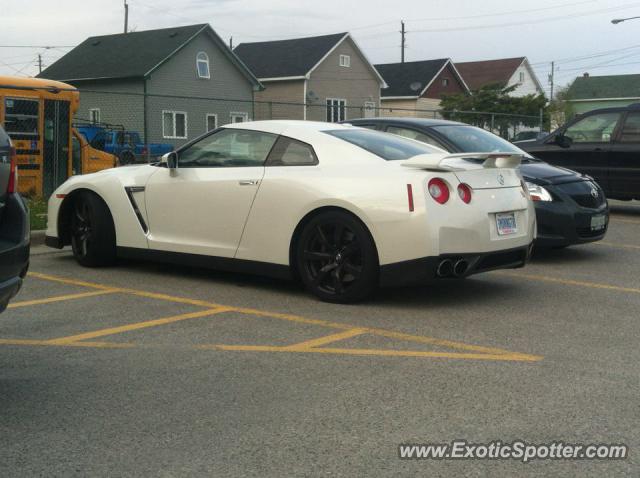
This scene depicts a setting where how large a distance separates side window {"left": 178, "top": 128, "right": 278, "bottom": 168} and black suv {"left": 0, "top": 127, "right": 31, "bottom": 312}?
3.10m

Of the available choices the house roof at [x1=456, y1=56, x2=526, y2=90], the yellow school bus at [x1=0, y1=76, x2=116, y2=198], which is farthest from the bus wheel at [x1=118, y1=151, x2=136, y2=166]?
the house roof at [x1=456, y1=56, x2=526, y2=90]

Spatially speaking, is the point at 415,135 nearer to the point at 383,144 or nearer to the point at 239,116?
the point at 383,144

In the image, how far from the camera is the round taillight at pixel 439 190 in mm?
6355

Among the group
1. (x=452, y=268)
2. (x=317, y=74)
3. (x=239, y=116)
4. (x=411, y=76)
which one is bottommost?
(x=452, y=268)

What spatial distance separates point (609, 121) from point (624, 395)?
9638 millimetres

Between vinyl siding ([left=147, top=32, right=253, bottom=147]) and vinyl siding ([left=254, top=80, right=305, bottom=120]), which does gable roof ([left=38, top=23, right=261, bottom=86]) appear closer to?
vinyl siding ([left=147, top=32, right=253, bottom=147])

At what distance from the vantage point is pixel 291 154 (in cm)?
713

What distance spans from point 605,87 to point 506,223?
7240 cm

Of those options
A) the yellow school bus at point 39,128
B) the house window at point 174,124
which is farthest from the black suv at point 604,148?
the house window at point 174,124

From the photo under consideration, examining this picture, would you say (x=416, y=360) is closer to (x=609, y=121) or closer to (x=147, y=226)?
(x=147, y=226)

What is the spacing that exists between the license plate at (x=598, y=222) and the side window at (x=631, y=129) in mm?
4050

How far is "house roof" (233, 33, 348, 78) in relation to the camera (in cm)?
4953

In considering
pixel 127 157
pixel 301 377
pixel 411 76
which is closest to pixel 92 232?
pixel 301 377

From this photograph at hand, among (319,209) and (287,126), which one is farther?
(287,126)
